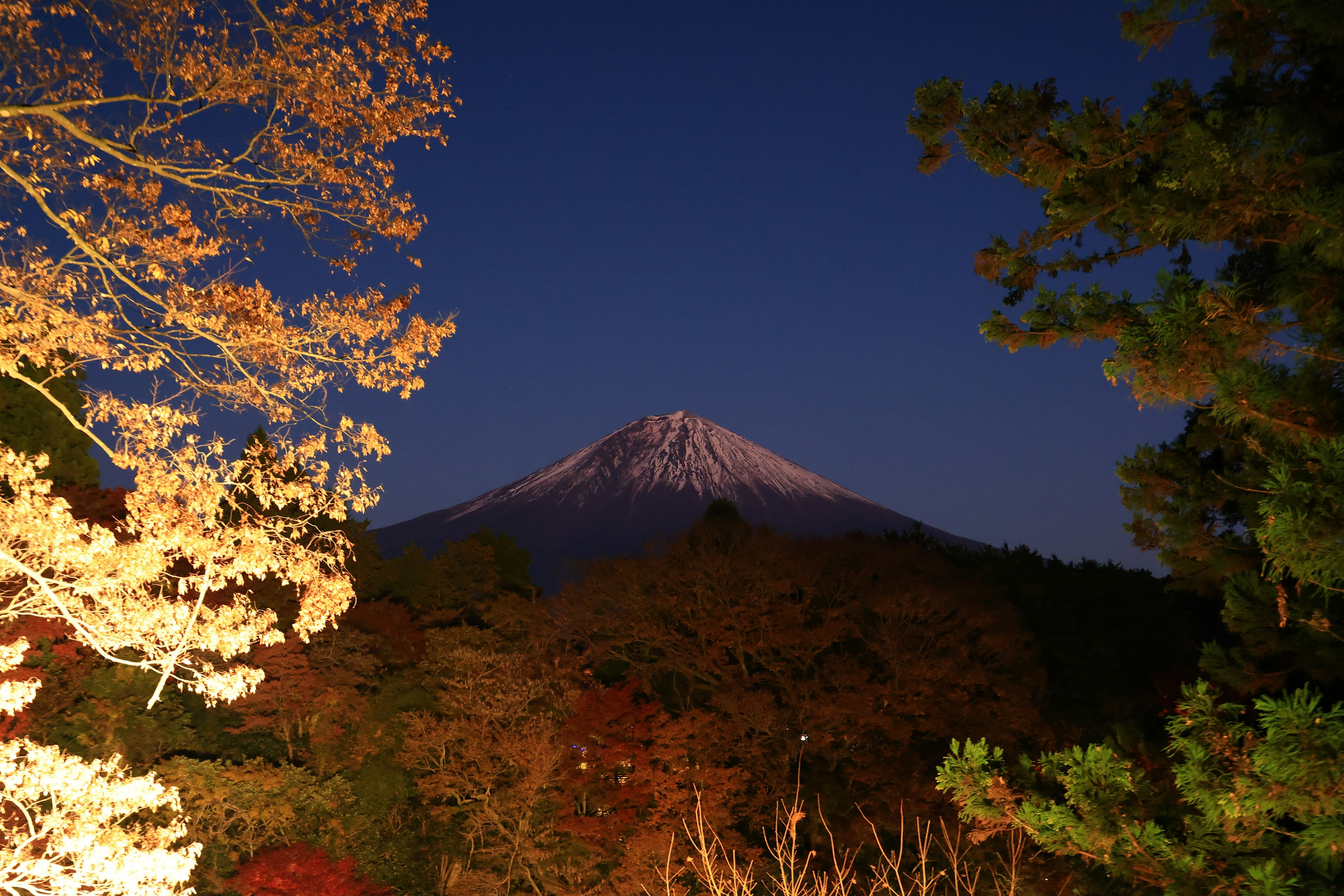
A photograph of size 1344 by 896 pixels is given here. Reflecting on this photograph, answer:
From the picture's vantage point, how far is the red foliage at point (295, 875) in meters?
13.9

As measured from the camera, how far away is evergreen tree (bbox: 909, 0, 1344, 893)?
2467 mm

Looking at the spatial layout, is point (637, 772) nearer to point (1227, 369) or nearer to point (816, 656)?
point (816, 656)

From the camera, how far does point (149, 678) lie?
14664 mm

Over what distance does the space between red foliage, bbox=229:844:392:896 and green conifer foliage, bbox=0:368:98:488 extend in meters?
9.29

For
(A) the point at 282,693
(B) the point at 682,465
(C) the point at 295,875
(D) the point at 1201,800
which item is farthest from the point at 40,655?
(B) the point at 682,465

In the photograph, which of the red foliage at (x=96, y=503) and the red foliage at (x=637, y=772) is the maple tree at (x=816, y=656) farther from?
the red foliage at (x=96, y=503)

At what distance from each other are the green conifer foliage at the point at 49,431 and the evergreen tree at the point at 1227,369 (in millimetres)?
19506

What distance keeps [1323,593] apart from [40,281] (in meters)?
7.09

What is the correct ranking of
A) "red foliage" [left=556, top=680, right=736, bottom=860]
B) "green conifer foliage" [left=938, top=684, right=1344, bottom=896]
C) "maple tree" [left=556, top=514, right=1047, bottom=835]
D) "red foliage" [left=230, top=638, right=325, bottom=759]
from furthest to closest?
"red foliage" [left=230, top=638, right=325, bottom=759] < "maple tree" [left=556, top=514, right=1047, bottom=835] < "red foliage" [left=556, top=680, right=736, bottom=860] < "green conifer foliage" [left=938, top=684, right=1344, bottom=896]

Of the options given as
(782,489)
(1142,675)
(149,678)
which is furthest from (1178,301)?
(782,489)

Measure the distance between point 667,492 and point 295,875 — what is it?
6045 centimetres

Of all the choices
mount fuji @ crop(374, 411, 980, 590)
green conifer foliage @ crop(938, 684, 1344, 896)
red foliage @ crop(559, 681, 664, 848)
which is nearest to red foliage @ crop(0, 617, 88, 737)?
red foliage @ crop(559, 681, 664, 848)

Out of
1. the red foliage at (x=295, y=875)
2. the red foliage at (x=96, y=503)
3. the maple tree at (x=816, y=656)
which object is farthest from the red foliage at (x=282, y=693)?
the maple tree at (x=816, y=656)

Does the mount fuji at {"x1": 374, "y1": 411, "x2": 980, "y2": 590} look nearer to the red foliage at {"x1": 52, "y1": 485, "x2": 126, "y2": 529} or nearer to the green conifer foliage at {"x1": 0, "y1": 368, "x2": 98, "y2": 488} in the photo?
the green conifer foliage at {"x1": 0, "y1": 368, "x2": 98, "y2": 488}
